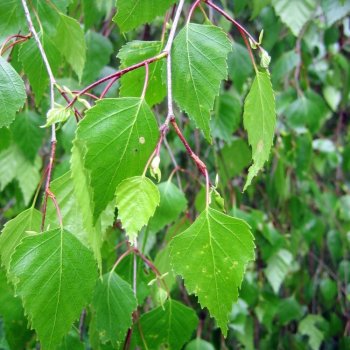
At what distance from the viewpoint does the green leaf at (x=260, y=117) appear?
0.53 meters

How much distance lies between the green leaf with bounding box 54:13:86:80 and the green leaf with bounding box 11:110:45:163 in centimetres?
32

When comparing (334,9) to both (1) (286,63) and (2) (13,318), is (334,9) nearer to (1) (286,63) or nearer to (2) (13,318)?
(1) (286,63)

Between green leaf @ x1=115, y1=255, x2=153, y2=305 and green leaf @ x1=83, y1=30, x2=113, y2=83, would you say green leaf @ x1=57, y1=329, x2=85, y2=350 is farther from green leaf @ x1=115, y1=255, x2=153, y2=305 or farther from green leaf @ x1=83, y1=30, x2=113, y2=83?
green leaf @ x1=83, y1=30, x2=113, y2=83

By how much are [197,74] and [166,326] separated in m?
0.37

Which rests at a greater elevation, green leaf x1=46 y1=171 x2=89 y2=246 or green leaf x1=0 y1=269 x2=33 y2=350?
green leaf x1=46 y1=171 x2=89 y2=246

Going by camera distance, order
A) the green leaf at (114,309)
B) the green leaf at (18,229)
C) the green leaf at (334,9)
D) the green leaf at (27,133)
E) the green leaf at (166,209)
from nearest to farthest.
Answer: the green leaf at (18,229), the green leaf at (114,309), the green leaf at (166,209), the green leaf at (27,133), the green leaf at (334,9)

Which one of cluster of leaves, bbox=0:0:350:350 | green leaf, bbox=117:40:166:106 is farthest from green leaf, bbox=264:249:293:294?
green leaf, bbox=117:40:166:106

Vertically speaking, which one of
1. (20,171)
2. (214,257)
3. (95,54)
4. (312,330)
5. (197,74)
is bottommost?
(312,330)

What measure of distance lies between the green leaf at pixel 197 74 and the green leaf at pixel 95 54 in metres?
0.63

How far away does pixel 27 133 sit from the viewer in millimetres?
1112

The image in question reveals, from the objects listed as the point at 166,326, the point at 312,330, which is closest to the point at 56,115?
the point at 166,326

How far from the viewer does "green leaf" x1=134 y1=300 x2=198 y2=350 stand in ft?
2.53

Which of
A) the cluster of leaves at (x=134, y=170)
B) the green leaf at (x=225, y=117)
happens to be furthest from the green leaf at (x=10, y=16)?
the green leaf at (x=225, y=117)

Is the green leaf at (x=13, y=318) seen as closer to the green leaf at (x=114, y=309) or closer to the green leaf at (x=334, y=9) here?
the green leaf at (x=114, y=309)
